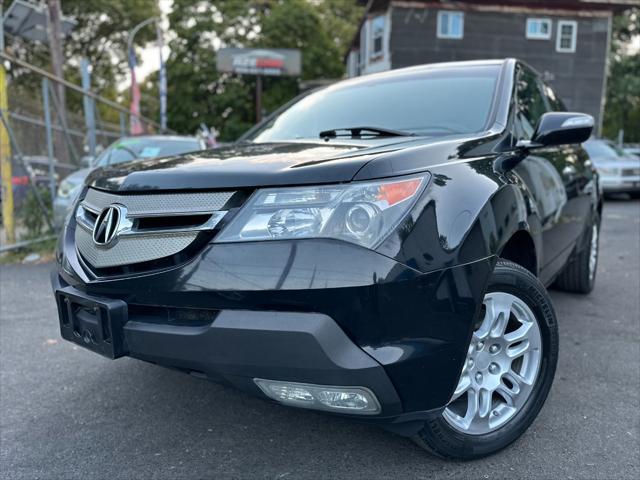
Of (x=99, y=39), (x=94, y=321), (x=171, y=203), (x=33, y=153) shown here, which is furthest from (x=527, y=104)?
(x=99, y=39)

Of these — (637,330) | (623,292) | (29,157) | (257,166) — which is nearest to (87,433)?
(257,166)

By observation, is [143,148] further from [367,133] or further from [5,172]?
[367,133]

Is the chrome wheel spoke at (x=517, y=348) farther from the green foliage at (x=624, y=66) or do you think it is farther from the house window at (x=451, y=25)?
the green foliage at (x=624, y=66)

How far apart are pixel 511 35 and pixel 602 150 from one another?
14307 millimetres

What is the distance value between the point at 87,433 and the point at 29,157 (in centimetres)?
551

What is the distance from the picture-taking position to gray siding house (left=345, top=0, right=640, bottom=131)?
25.1 metres

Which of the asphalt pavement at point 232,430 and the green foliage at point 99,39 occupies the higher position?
the green foliage at point 99,39

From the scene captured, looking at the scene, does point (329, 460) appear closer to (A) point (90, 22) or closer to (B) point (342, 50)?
(A) point (90, 22)

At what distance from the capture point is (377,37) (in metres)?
26.5

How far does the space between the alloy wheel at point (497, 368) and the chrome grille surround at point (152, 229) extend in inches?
41.6

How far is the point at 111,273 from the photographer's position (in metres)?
1.99

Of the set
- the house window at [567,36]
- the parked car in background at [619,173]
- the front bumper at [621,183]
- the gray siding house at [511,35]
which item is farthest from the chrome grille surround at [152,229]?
the house window at [567,36]

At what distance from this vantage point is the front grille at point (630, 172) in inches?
500

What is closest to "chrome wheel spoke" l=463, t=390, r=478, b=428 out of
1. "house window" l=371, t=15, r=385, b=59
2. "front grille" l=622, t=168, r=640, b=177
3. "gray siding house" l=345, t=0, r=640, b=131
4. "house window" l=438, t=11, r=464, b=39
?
"front grille" l=622, t=168, r=640, b=177
